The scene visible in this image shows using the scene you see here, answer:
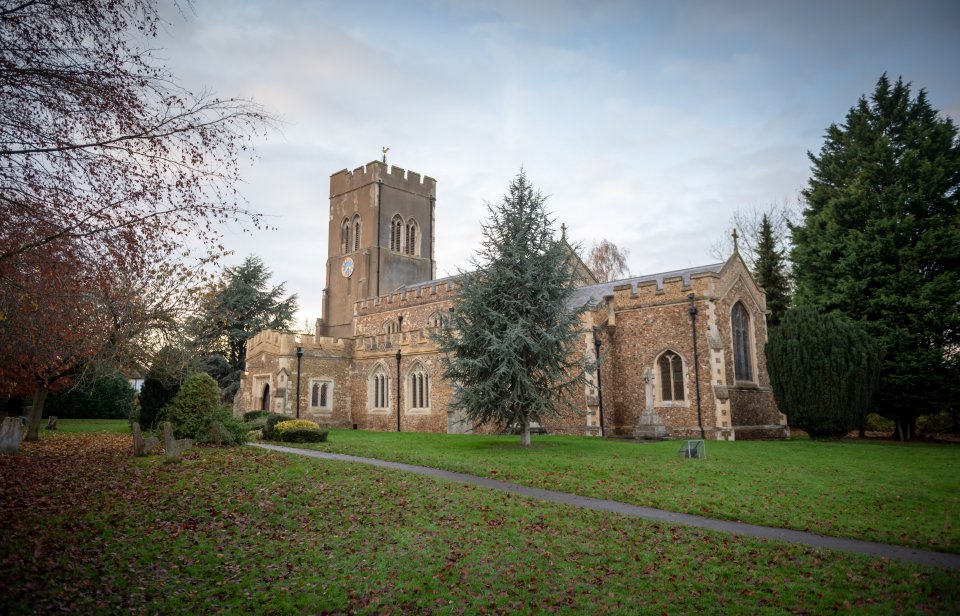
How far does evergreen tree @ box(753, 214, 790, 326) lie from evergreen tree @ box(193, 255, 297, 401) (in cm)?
2906

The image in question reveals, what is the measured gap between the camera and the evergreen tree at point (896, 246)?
20297 millimetres

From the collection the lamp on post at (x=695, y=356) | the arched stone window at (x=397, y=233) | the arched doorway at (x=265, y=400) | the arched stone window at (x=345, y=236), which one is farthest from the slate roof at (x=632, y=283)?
the arched stone window at (x=345, y=236)

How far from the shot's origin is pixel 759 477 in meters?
11.0

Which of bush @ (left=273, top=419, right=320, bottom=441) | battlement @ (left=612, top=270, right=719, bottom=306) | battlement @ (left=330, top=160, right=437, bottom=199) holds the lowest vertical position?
bush @ (left=273, top=419, right=320, bottom=441)

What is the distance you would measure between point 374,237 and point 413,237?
3536mm

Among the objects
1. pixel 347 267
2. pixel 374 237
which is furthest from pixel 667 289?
pixel 347 267

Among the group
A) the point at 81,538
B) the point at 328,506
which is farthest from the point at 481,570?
the point at 81,538

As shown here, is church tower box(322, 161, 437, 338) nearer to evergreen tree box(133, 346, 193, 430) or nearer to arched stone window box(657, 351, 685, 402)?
evergreen tree box(133, 346, 193, 430)

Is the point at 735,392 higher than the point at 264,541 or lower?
higher

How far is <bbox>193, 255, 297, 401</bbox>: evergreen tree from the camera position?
3484 centimetres

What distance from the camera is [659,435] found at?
62.5 ft

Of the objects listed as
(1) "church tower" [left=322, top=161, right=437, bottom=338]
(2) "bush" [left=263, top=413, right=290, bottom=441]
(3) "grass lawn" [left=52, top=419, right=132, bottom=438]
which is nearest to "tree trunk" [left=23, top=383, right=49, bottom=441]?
(3) "grass lawn" [left=52, top=419, right=132, bottom=438]

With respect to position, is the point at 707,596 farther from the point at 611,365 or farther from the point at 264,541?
the point at 611,365

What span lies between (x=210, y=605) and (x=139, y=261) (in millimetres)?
3656
